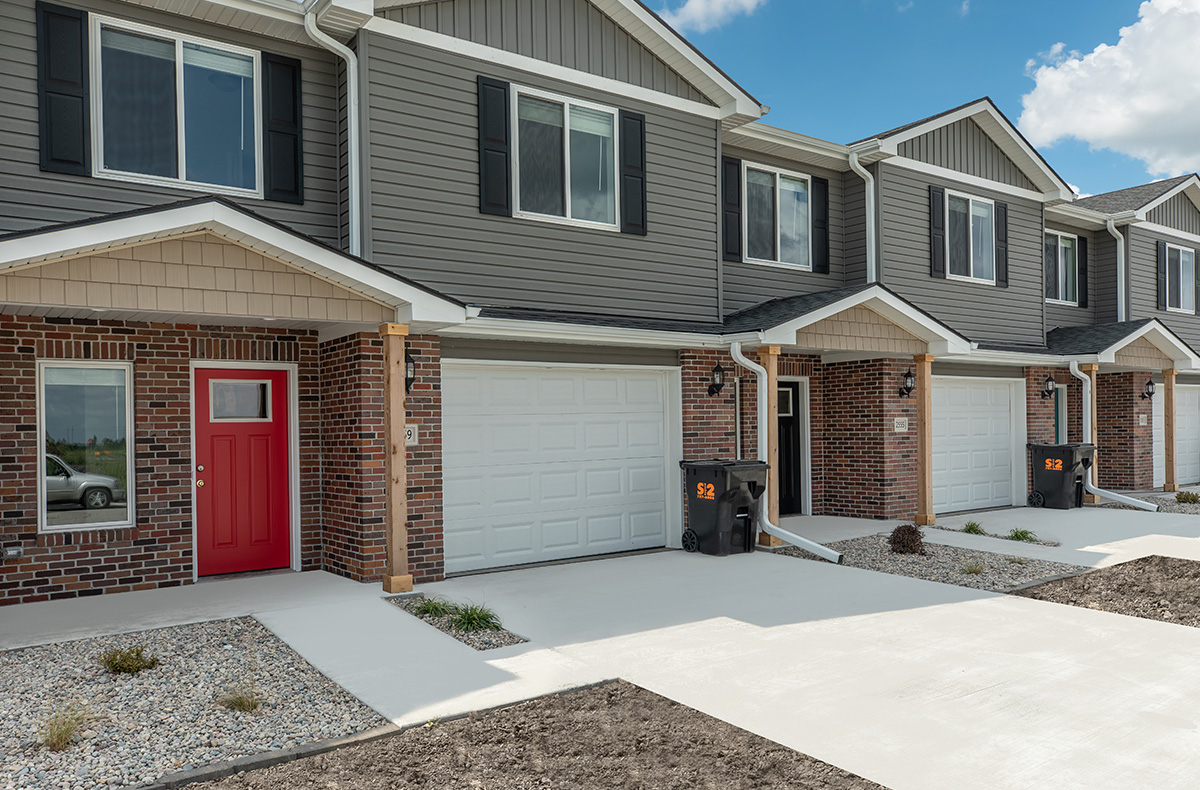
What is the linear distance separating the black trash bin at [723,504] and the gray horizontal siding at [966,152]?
620cm

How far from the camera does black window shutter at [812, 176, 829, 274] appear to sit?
41.2 feet

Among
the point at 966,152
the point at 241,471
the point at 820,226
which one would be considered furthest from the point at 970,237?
the point at 241,471

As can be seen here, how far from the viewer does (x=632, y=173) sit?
9.98 meters

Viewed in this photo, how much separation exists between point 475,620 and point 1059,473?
36.9ft

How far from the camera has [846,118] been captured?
37.8m

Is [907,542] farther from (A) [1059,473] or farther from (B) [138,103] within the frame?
(B) [138,103]

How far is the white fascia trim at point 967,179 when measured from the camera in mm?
12917

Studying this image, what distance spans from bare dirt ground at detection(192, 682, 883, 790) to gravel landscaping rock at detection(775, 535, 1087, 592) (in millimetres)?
4717

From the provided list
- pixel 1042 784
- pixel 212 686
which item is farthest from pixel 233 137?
pixel 1042 784

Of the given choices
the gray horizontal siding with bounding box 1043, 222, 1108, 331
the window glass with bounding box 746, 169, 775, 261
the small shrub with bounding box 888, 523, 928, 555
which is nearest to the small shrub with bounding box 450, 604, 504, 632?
the small shrub with bounding box 888, 523, 928, 555

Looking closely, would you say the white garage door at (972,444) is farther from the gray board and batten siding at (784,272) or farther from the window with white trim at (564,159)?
the window with white trim at (564,159)

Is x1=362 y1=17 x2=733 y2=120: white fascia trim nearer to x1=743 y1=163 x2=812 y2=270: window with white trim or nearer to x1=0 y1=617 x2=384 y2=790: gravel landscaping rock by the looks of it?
x1=743 y1=163 x2=812 y2=270: window with white trim

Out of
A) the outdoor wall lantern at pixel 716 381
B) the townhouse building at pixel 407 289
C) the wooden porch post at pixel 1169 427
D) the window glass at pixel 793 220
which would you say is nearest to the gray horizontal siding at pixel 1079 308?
the wooden porch post at pixel 1169 427

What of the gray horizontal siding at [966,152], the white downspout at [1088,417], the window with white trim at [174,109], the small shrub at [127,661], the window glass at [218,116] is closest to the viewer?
the small shrub at [127,661]
